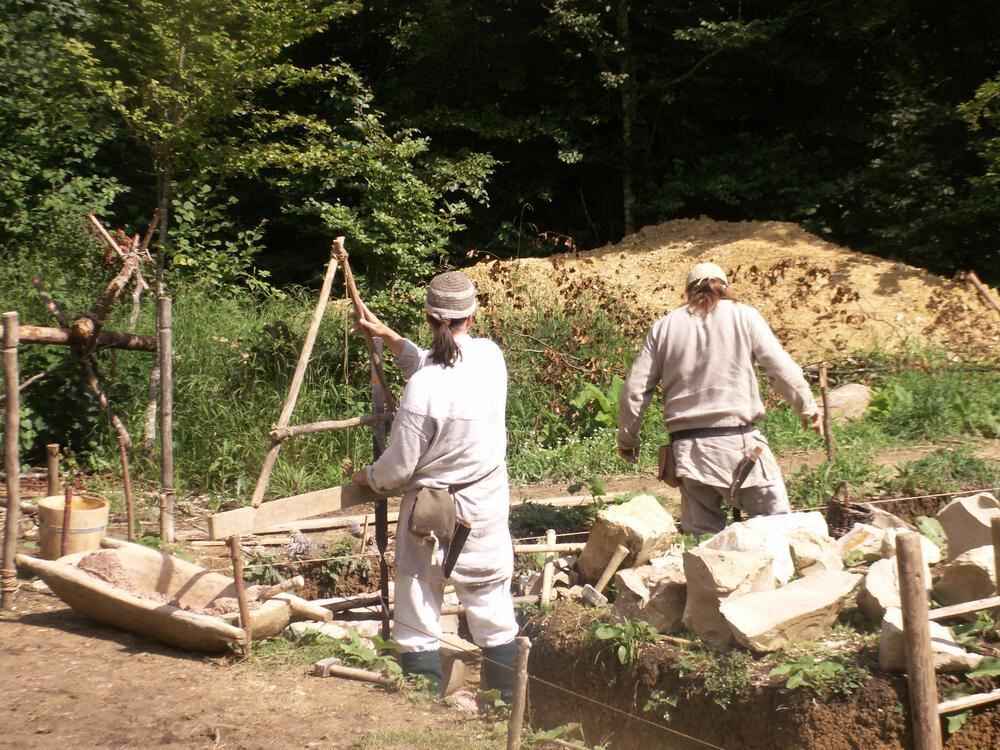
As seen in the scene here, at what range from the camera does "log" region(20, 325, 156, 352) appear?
23.3ft

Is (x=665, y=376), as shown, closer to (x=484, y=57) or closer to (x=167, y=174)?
(x=167, y=174)

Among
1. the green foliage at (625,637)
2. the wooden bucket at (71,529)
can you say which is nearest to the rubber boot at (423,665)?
the green foliage at (625,637)

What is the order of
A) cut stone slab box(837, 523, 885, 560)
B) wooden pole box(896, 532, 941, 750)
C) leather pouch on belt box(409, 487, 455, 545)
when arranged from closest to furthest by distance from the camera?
1. wooden pole box(896, 532, 941, 750)
2. leather pouch on belt box(409, 487, 455, 545)
3. cut stone slab box(837, 523, 885, 560)

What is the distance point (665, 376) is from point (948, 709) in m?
2.32

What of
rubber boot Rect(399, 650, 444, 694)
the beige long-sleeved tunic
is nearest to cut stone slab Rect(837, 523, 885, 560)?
the beige long-sleeved tunic

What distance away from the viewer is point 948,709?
427cm

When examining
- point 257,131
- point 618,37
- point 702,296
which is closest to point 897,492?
point 702,296

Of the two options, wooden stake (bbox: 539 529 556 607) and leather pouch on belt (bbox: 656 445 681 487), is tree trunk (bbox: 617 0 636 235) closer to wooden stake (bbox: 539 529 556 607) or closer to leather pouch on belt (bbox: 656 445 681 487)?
wooden stake (bbox: 539 529 556 607)

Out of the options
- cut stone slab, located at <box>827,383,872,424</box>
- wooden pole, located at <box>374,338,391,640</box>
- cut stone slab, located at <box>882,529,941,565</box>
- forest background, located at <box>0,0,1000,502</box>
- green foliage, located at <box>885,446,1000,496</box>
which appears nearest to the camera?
wooden pole, located at <box>374,338,391,640</box>

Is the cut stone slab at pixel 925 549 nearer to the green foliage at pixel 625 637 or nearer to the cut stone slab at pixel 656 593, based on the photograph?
the cut stone slab at pixel 656 593

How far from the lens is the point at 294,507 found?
5.16 meters

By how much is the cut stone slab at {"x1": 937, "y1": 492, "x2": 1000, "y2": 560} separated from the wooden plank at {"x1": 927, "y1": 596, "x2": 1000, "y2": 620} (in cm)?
88

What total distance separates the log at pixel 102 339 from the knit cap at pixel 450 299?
137 inches

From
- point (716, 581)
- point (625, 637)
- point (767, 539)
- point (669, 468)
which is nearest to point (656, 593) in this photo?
point (625, 637)
